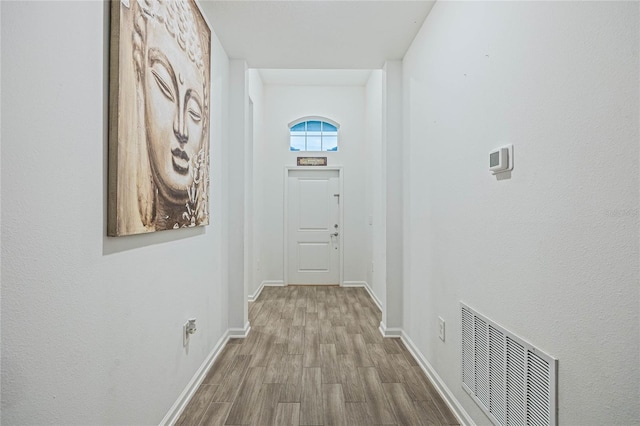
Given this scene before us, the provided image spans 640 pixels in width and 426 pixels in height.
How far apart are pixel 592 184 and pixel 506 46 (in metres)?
0.77

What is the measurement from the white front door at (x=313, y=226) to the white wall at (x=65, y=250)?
4179 mm

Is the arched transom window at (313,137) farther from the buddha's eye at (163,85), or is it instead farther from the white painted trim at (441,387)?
the buddha's eye at (163,85)

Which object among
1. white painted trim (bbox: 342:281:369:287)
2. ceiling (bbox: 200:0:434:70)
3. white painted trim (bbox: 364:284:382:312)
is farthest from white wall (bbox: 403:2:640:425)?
white painted trim (bbox: 342:281:369:287)

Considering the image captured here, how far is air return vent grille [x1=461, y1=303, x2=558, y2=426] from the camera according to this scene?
129 cm

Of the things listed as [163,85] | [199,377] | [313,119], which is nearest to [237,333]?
[199,377]

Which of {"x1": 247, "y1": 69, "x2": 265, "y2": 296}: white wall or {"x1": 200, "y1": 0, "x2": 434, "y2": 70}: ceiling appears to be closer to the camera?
{"x1": 200, "y1": 0, "x2": 434, "y2": 70}: ceiling

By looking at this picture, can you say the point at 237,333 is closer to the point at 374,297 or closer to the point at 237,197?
the point at 237,197

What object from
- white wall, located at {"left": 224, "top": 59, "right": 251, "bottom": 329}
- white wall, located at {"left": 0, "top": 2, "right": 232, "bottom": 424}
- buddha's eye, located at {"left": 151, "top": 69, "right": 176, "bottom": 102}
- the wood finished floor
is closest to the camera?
white wall, located at {"left": 0, "top": 2, "right": 232, "bottom": 424}

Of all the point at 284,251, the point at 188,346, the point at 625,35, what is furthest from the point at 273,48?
the point at 284,251

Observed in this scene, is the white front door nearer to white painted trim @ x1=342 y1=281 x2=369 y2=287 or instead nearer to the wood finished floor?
white painted trim @ x1=342 y1=281 x2=369 y2=287

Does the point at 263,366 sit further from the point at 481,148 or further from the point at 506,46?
the point at 506,46

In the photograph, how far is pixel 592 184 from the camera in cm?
107

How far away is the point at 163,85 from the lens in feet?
5.85

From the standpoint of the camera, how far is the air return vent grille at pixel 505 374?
4.24 feet
